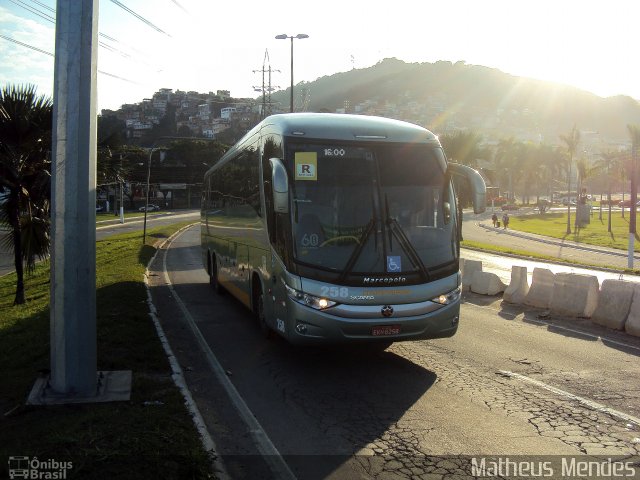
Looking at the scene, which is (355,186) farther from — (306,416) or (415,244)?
(306,416)

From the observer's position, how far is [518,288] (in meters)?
13.9

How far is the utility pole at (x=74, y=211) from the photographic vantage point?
21.1 ft

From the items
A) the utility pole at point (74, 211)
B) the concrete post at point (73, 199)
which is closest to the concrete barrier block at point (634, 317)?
the utility pole at point (74, 211)

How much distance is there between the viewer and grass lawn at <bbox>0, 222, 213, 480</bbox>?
4.55m

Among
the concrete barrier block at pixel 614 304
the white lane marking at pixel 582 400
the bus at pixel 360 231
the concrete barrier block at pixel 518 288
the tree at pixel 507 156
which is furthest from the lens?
the tree at pixel 507 156

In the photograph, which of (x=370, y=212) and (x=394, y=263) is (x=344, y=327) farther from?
(x=370, y=212)

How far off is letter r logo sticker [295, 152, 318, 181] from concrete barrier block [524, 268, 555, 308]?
23.6 ft

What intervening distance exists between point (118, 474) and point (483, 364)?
5.48m

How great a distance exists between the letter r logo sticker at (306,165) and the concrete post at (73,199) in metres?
2.53

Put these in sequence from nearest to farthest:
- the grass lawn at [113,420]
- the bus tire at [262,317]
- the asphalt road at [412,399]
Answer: the grass lawn at [113,420]
the asphalt road at [412,399]
the bus tire at [262,317]

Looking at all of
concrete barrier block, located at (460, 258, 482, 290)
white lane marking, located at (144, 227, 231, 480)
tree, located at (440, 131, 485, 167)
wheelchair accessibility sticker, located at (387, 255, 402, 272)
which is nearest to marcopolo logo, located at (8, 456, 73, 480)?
white lane marking, located at (144, 227, 231, 480)

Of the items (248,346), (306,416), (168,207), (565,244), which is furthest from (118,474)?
(168,207)

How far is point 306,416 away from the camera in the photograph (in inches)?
249

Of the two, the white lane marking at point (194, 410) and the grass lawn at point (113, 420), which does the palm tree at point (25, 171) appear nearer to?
the grass lawn at point (113, 420)
